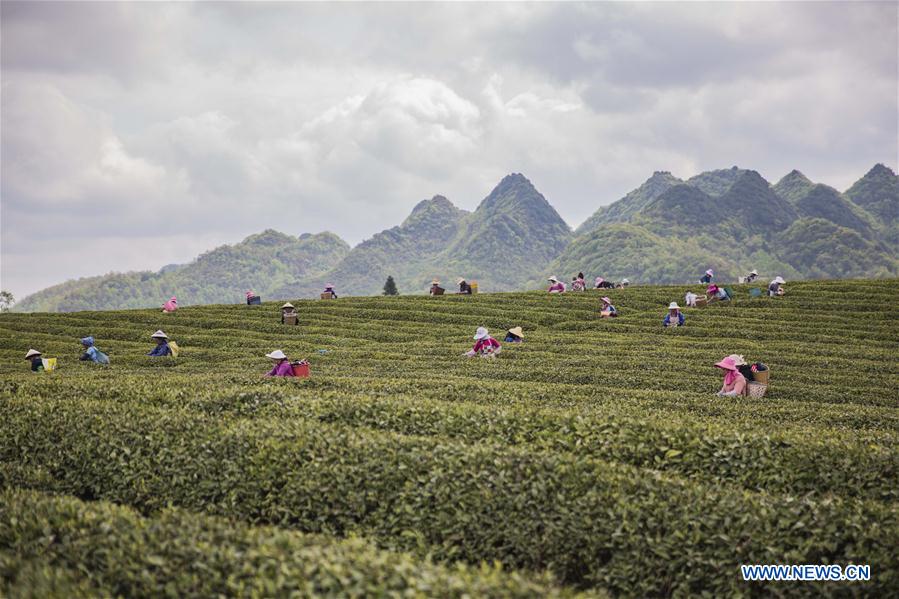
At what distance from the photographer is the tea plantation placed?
337 inches

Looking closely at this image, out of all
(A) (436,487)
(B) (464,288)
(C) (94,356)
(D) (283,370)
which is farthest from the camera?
(B) (464,288)

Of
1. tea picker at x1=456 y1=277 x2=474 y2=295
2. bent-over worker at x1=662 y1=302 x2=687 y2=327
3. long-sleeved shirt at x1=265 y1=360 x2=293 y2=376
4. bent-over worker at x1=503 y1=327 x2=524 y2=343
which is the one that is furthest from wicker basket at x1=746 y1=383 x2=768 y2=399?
tea picker at x1=456 y1=277 x2=474 y2=295

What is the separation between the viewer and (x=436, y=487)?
11.5 m

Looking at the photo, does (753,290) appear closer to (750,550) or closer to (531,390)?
(531,390)

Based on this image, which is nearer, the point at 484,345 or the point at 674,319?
the point at 484,345

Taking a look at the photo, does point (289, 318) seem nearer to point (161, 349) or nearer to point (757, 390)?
point (161, 349)

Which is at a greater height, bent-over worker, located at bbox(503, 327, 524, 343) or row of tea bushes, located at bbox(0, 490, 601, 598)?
bent-over worker, located at bbox(503, 327, 524, 343)

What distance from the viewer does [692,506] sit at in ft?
34.4

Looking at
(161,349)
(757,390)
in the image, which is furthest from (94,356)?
(757,390)

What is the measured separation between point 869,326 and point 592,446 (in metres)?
32.5

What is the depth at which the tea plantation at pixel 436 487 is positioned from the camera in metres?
8.57

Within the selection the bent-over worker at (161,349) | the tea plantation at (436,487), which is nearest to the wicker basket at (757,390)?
the tea plantation at (436,487)

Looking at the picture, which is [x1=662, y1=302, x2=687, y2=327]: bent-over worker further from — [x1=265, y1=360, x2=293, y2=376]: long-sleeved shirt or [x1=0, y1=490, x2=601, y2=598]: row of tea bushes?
[x1=0, y1=490, x2=601, y2=598]: row of tea bushes

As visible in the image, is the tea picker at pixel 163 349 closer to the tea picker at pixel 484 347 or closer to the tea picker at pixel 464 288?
the tea picker at pixel 484 347
